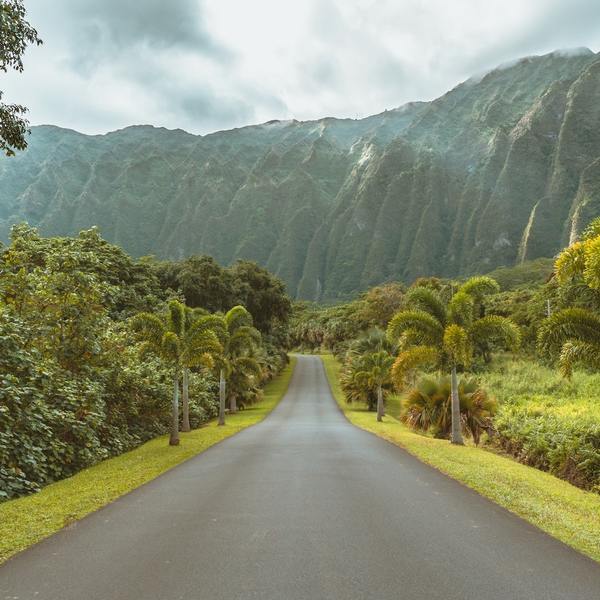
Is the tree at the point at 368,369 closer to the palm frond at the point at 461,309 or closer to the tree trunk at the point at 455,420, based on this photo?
the tree trunk at the point at 455,420

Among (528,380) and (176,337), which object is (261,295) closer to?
(528,380)

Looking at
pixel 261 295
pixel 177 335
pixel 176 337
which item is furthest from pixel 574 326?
pixel 261 295

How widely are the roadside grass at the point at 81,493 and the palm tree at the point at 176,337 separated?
3487mm

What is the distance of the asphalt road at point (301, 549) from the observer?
559 centimetres

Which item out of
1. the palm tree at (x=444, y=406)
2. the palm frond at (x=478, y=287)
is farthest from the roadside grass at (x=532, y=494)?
the palm tree at (x=444, y=406)

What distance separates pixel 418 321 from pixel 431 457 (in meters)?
7.54

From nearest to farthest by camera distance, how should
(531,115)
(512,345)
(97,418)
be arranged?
(97,418) → (512,345) → (531,115)

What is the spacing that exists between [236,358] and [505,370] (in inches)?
963

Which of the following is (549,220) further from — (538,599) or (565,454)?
(538,599)

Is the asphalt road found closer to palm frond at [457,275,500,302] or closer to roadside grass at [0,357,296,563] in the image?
roadside grass at [0,357,296,563]

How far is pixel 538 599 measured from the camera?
534 centimetres

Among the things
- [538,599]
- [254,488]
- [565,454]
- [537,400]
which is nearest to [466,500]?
[254,488]

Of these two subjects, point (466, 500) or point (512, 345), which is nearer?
point (466, 500)

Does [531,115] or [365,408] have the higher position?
[531,115]
